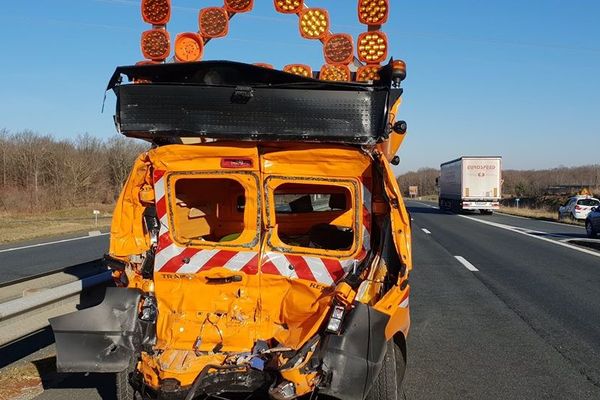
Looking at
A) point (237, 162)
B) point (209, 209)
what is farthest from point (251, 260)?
point (209, 209)

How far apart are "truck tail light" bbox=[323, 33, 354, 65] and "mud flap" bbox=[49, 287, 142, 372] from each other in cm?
301

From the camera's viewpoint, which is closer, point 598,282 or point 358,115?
point 358,115

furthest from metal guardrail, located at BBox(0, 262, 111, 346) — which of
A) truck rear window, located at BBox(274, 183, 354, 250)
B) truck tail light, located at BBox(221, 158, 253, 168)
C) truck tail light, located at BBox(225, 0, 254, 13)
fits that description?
truck tail light, located at BBox(225, 0, 254, 13)

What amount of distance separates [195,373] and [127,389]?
638 mm

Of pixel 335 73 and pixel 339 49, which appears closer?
pixel 335 73

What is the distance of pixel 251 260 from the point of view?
492 cm

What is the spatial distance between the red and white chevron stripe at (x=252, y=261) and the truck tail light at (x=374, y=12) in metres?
1.78

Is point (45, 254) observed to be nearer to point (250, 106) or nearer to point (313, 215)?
point (313, 215)

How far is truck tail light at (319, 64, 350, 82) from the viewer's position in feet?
17.9

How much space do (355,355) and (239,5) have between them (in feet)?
13.5

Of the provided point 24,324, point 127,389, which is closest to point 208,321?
point 127,389

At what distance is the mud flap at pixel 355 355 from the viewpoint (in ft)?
11.9

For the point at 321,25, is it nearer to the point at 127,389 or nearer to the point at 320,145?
the point at 320,145

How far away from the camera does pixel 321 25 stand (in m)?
6.12
